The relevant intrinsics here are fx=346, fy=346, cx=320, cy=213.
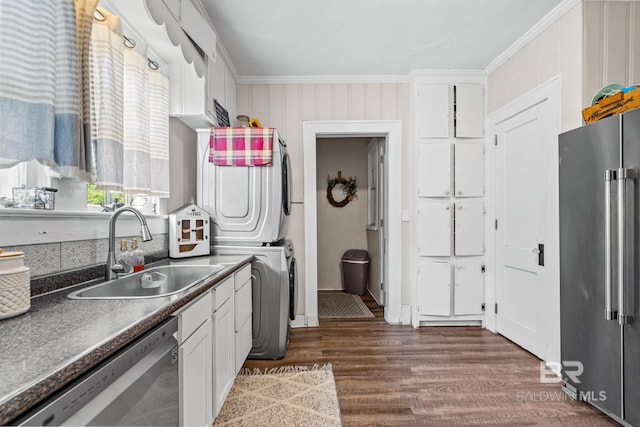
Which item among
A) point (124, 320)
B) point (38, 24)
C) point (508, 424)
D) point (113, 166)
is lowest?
point (508, 424)

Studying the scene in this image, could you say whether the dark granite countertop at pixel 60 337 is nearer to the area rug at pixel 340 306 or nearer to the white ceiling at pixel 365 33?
the white ceiling at pixel 365 33

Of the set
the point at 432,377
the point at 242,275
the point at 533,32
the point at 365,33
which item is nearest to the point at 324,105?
the point at 365,33

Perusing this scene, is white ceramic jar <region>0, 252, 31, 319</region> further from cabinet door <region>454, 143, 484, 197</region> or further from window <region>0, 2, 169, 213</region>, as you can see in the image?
cabinet door <region>454, 143, 484, 197</region>

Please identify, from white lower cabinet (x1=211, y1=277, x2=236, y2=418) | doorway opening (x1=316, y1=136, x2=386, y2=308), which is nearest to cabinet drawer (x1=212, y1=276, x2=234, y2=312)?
white lower cabinet (x1=211, y1=277, x2=236, y2=418)

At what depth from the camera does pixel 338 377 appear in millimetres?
2461

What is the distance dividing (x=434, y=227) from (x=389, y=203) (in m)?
0.52

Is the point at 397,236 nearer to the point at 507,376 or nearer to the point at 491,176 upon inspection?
the point at 491,176

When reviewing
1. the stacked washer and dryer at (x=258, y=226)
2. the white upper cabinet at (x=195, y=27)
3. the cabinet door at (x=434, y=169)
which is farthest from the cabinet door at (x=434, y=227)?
the white upper cabinet at (x=195, y=27)

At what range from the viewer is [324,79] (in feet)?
12.0

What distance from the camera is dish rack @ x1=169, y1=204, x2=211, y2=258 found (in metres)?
2.39

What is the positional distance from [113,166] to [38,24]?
64 cm

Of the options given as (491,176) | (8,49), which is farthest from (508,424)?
(8,49)

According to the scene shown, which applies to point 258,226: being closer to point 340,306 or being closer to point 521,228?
point 340,306

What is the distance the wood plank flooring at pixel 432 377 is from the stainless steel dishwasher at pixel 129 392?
1204 mm
